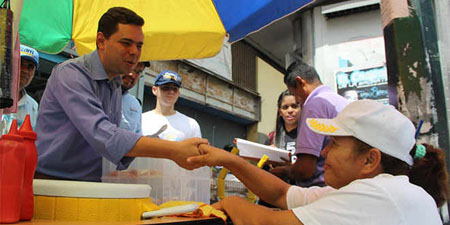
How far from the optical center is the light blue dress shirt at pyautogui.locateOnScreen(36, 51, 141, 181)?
1.43 metres

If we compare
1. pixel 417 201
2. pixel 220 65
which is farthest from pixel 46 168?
pixel 220 65

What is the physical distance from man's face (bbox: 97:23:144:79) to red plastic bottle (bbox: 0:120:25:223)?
0.87 m

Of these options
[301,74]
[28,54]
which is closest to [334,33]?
[301,74]

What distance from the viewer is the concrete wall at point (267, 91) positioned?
14.8m

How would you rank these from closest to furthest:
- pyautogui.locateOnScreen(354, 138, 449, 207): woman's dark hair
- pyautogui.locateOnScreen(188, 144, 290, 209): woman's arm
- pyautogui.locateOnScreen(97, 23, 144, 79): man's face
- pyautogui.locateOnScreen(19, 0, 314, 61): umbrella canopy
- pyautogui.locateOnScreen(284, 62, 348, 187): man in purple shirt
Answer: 1. pyautogui.locateOnScreen(354, 138, 449, 207): woman's dark hair
2. pyautogui.locateOnScreen(188, 144, 290, 209): woman's arm
3. pyautogui.locateOnScreen(97, 23, 144, 79): man's face
4. pyautogui.locateOnScreen(284, 62, 348, 187): man in purple shirt
5. pyautogui.locateOnScreen(19, 0, 314, 61): umbrella canopy

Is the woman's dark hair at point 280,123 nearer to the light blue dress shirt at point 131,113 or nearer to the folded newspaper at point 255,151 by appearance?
the folded newspaper at point 255,151

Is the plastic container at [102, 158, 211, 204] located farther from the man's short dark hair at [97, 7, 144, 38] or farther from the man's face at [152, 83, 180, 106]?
the man's face at [152, 83, 180, 106]

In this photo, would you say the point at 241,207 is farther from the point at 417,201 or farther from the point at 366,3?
the point at 366,3

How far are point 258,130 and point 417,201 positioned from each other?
13724 mm

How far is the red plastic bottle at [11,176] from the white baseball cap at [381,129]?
1.07m

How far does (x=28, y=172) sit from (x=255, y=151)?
172 cm

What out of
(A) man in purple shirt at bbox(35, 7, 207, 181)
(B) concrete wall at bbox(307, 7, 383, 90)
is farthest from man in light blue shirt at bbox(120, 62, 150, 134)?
(B) concrete wall at bbox(307, 7, 383, 90)

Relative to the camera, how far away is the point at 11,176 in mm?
987

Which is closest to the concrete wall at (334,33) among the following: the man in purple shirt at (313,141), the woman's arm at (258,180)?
the man in purple shirt at (313,141)
